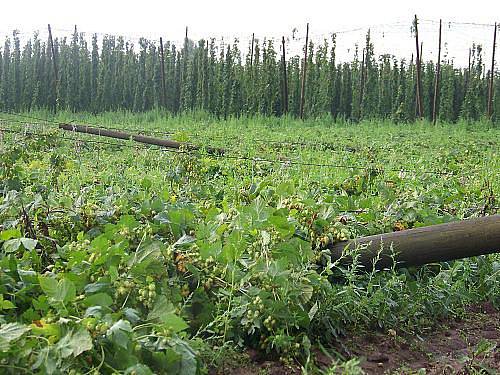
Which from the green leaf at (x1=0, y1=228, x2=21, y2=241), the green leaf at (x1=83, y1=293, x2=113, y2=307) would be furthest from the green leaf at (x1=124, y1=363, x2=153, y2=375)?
the green leaf at (x1=0, y1=228, x2=21, y2=241)

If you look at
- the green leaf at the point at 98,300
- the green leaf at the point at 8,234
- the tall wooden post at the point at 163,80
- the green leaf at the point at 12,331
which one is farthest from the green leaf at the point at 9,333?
the tall wooden post at the point at 163,80

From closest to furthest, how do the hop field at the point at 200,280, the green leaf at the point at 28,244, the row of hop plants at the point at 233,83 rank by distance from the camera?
1. the hop field at the point at 200,280
2. the green leaf at the point at 28,244
3. the row of hop plants at the point at 233,83

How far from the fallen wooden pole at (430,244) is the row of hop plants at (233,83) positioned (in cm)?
1575

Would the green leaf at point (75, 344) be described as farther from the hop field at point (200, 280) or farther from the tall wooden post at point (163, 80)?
the tall wooden post at point (163, 80)

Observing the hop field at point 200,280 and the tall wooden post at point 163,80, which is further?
the tall wooden post at point 163,80

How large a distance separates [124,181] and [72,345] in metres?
3.77

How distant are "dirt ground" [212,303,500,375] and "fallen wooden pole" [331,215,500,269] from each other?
0.32 meters

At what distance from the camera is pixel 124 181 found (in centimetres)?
544

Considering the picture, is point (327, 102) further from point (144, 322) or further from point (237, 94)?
point (144, 322)

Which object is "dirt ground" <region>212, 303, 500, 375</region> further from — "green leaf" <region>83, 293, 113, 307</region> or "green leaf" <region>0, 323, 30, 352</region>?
"green leaf" <region>0, 323, 30, 352</region>

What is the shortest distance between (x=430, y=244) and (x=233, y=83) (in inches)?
664

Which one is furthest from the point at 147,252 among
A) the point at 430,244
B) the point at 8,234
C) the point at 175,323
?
the point at 430,244

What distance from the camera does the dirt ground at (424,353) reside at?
2.45 meters

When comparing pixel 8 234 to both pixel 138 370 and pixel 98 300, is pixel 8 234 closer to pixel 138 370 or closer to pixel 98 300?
pixel 98 300
